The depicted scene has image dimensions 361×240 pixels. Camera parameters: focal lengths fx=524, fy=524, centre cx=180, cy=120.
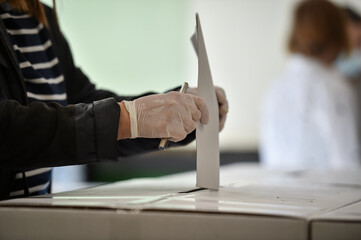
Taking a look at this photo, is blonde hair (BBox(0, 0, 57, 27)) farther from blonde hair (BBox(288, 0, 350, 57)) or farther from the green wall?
the green wall

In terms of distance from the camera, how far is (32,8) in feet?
3.17

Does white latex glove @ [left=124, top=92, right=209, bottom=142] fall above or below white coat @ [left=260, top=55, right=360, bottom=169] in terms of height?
above

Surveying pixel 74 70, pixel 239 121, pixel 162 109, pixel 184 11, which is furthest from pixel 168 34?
pixel 162 109

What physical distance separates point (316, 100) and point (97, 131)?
176 centimetres

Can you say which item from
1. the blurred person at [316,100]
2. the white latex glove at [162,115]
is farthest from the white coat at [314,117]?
the white latex glove at [162,115]

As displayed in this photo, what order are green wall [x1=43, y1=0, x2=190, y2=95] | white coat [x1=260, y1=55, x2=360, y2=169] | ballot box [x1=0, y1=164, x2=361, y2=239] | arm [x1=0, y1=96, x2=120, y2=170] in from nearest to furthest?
ballot box [x1=0, y1=164, x2=361, y2=239]
arm [x1=0, y1=96, x2=120, y2=170]
white coat [x1=260, y1=55, x2=360, y2=169]
green wall [x1=43, y1=0, x2=190, y2=95]

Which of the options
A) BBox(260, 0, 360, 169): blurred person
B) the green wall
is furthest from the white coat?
the green wall

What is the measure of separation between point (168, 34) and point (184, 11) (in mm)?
207

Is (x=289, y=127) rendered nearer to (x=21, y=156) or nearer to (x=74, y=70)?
(x=74, y=70)

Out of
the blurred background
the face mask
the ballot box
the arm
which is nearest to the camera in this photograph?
the ballot box

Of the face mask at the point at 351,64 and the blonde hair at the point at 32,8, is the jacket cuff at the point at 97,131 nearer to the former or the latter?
the blonde hair at the point at 32,8

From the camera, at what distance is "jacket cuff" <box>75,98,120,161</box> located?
71 centimetres

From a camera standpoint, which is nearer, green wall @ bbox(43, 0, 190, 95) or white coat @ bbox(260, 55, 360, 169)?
white coat @ bbox(260, 55, 360, 169)

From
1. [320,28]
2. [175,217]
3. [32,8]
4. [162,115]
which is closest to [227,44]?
[320,28]
